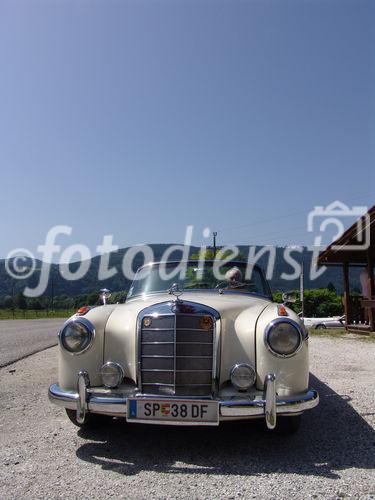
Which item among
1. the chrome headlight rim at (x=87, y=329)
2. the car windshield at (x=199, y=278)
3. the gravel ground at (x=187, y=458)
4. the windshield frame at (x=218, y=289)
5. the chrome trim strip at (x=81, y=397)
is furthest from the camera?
the car windshield at (x=199, y=278)

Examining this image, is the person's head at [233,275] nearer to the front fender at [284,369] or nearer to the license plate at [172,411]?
the front fender at [284,369]

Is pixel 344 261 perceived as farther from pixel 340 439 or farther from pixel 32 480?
pixel 32 480

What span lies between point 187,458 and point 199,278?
2.41 meters

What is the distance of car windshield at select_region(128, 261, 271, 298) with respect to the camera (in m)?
5.58

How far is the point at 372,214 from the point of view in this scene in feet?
42.4

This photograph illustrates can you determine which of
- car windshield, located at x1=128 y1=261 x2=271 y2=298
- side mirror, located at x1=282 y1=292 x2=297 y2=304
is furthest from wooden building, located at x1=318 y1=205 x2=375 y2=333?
side mirror, located at x1=282 y1=292 x2=297 y2=304

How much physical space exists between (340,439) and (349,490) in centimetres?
114

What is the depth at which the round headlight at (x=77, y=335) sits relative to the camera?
13.6ft

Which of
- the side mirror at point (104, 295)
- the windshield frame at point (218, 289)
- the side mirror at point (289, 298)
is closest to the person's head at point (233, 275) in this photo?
the windshield frame at point (218, 289)

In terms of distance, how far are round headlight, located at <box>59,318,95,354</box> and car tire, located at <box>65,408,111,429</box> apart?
566 millimetres

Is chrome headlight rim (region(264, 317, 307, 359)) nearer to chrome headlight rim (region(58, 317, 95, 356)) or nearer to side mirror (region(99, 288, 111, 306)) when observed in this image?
chrome headlight rim (region(58, 317, 95, 356))

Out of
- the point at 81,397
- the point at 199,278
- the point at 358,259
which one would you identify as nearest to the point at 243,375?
the point at 81,397

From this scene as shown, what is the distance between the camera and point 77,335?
4195mm

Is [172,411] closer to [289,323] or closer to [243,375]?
[243,375]
